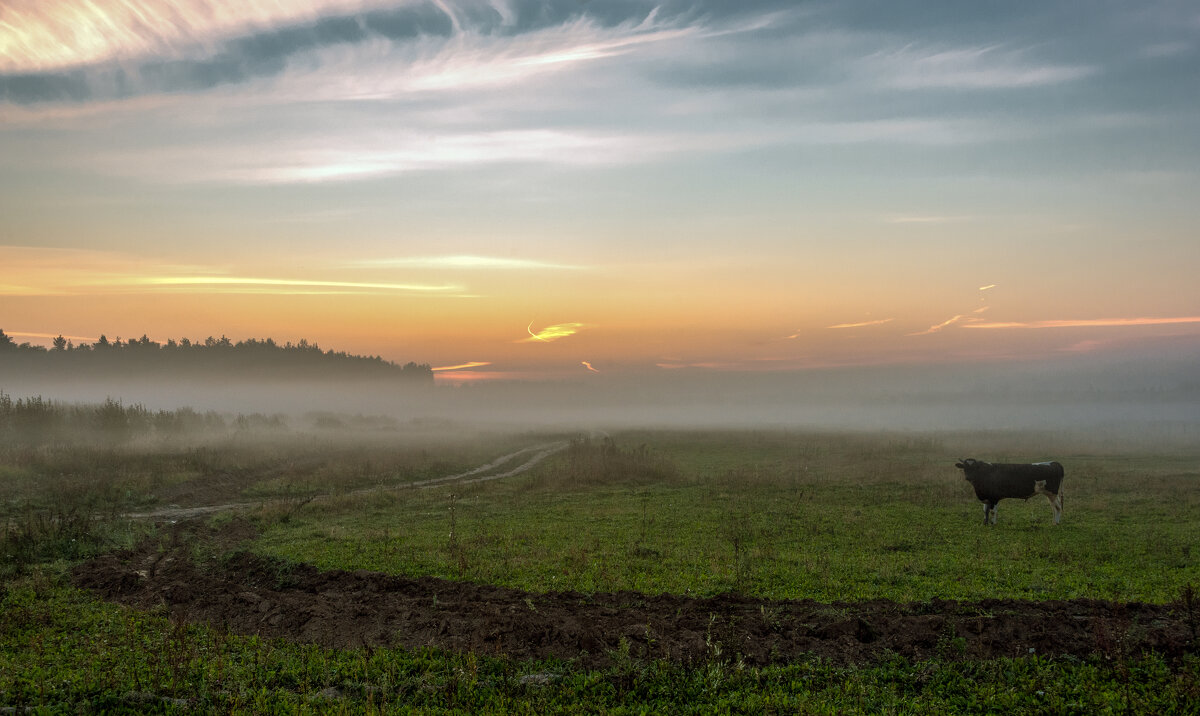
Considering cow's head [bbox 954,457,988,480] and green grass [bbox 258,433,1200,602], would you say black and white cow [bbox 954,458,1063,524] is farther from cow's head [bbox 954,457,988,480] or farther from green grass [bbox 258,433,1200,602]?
green grass [bbox 258,433,1200,602]

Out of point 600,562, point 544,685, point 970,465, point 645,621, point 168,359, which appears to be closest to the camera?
point 544,685

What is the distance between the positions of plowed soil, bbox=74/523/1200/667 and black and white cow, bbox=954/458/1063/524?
11.5 m

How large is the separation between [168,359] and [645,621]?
170456mm

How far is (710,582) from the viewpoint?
14.6 metres

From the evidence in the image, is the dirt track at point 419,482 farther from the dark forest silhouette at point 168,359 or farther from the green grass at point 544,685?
the dark forest silhouette at point 168,359

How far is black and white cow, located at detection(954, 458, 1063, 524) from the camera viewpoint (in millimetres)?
22828

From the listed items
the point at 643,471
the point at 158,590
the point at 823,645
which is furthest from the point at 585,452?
the point at 823,645

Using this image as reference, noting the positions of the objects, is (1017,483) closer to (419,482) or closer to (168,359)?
(419,482)

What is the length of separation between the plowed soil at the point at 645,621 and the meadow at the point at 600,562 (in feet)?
0.99

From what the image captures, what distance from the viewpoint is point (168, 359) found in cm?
15012

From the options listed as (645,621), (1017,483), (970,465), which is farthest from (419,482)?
(1017,483)

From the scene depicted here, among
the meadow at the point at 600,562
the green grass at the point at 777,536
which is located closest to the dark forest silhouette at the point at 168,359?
the meadow at the point at 600,562

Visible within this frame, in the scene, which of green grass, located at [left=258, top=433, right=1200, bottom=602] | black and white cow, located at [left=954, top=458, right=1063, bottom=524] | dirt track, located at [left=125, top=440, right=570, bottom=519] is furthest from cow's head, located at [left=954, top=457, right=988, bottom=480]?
dirt track, located at [left=125, top=440, right=570, bottom=519]

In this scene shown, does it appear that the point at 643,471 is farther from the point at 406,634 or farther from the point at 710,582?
the point at 406,634
